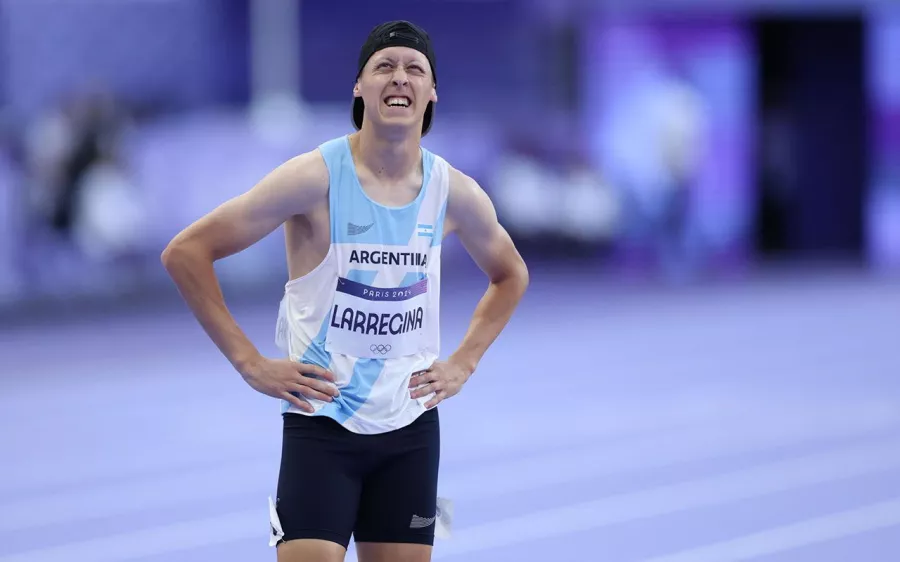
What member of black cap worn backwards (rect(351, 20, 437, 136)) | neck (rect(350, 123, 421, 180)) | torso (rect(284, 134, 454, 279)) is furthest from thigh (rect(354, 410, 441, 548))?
black cap worn backwards (rect(351, 20, 437, 136))

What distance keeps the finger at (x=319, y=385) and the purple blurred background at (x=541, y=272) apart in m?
2.71

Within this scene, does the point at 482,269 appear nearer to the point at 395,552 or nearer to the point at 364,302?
the point at 364,302

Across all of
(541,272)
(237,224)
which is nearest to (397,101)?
(237,224)

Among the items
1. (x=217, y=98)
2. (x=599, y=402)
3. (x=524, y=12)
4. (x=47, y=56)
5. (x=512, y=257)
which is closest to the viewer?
(x=512, y=257)

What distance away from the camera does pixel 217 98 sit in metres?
19.8

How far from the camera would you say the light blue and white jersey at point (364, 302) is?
368cm

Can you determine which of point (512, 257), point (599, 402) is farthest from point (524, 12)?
point (512, 257)

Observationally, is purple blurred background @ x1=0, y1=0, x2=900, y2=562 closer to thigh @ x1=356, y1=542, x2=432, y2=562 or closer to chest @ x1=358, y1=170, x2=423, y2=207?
thigh @ x1=356, y1=542, x2=432, y2=562

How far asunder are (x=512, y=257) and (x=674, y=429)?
16.9 feet

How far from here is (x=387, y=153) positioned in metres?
3.72

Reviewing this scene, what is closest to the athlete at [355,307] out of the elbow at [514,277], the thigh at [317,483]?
the thigh at [317,483]

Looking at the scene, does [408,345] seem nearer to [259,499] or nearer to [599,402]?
[259,499]

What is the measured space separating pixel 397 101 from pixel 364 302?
533 millimetres

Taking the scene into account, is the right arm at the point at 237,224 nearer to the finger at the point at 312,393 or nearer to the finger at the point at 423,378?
the finger at the point at 312,393
